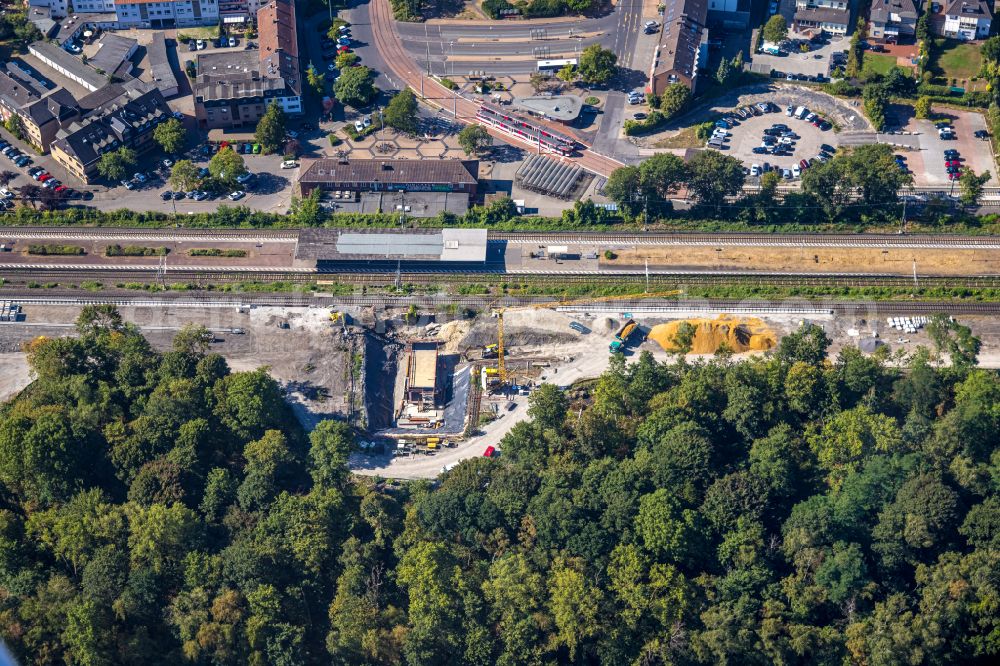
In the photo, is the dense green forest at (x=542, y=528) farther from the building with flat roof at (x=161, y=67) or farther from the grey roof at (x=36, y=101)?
the building with flat roof at (x=161, y=67)

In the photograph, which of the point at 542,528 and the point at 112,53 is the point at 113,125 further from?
the point at 542,528

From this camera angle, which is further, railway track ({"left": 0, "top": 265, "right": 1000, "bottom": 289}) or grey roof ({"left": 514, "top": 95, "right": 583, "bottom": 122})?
grey roof ({"left": 514, "top": 95, "right": 583, "bottom": 122})

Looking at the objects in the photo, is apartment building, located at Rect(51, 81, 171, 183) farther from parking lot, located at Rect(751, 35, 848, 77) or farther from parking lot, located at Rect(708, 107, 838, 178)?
parking lot, located at Rect(751, 35, 848, 77)

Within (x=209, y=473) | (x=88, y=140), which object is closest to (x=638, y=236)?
(x=209, y=473)

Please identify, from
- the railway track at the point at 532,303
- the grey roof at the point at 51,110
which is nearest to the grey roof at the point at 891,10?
the railway track at the point at 532,303

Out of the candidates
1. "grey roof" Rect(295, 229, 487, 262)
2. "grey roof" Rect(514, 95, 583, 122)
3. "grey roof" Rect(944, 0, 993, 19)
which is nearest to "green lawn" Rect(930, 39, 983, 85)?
"grey roof" Rect(944, 0, 993, 19)

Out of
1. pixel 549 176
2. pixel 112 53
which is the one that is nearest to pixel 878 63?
pixel 549 176
